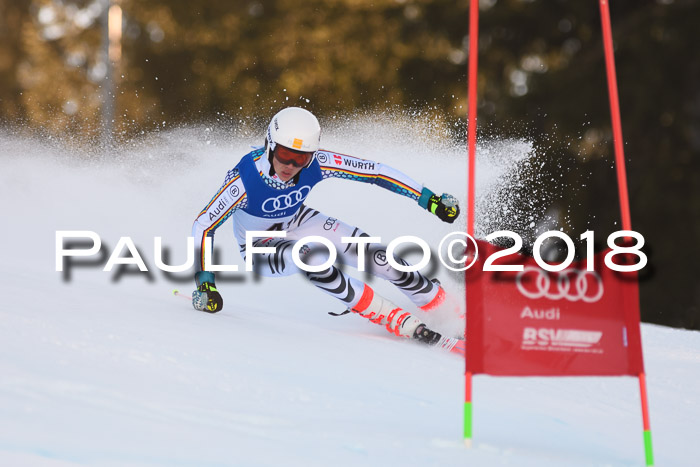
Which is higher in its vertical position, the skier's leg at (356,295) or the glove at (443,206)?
the glove at (443,206)

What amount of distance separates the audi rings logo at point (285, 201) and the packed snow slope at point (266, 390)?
2.32 feet

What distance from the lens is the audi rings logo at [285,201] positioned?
19.3 ft

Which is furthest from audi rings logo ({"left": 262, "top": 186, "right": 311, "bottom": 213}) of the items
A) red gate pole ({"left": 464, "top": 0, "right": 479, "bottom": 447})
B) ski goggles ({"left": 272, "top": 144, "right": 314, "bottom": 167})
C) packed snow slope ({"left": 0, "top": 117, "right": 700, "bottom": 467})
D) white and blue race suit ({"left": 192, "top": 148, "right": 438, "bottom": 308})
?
red gate pole ({"left": 464, "top": 0, "right": 479, "bottom": 447})

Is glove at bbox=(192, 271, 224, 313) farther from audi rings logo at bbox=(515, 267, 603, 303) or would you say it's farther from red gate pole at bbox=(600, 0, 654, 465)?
red gate pole at bbox=(600, 0, 654, 465)

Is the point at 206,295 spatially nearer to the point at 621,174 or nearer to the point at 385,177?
the point at 385,177

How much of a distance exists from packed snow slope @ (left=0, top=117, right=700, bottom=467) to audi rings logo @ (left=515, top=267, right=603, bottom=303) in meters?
0.61

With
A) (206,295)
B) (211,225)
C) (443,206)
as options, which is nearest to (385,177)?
(443,206)

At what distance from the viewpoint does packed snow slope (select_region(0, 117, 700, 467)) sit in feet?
10.6

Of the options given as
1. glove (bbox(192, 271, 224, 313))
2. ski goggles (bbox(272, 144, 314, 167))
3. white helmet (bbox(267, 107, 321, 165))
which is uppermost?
white helmet (bbox(267, 107, 321, 165))

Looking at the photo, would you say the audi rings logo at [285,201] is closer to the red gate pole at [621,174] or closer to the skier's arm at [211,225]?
the skier's arm at [211,225]

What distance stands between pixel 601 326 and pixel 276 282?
16.5ft

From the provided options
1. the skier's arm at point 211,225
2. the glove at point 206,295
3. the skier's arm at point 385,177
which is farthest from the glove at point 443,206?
the glove at point 206,295

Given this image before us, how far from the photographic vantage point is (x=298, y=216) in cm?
623

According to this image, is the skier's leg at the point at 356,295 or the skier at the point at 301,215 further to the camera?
the skier's leg at the point at 356,295
